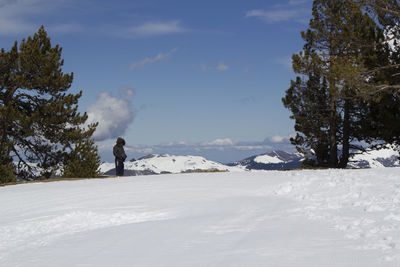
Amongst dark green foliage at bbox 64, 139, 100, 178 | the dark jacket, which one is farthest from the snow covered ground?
dark green foliage at bbox 64, 139, 100, 178

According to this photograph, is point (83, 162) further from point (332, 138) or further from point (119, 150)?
point (332, 138)

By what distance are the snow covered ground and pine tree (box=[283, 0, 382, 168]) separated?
1152cm

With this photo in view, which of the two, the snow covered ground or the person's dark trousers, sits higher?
the person's dark trousers

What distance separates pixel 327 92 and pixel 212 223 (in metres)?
18.6

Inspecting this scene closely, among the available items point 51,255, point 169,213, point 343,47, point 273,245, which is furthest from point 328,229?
point 343,47

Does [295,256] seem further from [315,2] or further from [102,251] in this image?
[315,2]

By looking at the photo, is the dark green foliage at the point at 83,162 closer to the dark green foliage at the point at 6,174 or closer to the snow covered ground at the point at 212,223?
the dark green foliage at the point at 6,174

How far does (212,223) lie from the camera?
778 cm

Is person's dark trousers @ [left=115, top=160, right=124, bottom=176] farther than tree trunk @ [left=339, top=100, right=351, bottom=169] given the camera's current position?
No

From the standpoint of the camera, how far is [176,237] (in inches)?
276

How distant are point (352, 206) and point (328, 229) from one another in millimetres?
1910

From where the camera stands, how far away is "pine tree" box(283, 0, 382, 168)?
72.6ft

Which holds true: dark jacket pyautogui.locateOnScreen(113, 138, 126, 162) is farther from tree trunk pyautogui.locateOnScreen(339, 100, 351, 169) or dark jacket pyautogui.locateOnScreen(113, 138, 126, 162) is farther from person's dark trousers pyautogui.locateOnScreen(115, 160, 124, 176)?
tree trunk pyautogui.locateOnScreen(339, 100, 351, 169)

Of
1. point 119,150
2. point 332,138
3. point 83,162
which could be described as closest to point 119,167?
point 119,150
